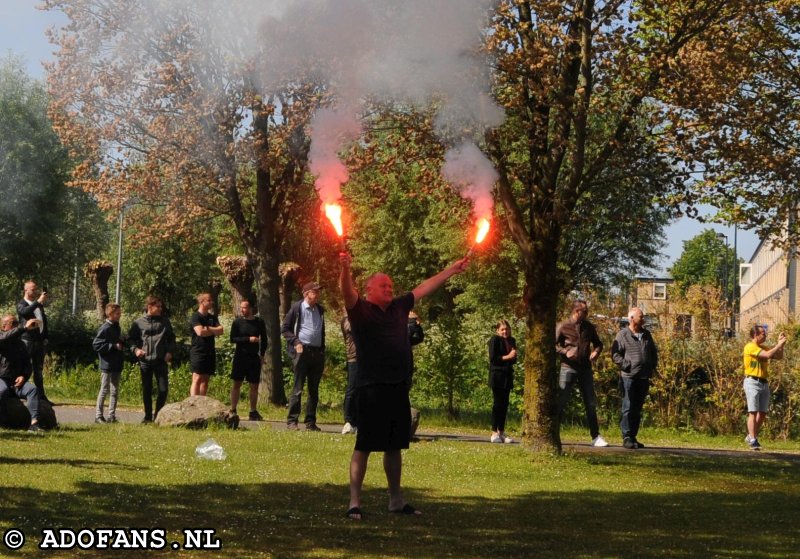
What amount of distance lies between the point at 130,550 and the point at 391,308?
3022mm

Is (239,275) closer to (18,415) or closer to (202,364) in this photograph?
(202,364)

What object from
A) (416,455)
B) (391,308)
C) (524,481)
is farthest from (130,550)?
(416,455)

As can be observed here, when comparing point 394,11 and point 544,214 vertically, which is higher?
point 394,11

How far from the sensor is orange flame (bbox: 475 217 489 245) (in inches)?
404

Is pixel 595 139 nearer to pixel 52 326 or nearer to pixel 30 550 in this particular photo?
pixel 30 550

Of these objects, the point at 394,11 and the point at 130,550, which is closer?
Answer: the point at 130,550

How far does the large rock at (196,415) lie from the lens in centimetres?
1642

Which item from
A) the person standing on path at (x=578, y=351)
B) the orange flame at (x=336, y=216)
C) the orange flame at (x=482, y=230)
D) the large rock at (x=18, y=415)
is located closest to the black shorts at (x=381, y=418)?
the orange flame at (x=336, y=216)

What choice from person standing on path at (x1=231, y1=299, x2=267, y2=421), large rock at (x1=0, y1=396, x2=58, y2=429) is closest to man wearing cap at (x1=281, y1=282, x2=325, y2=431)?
person standing on path at (x1=231, y1=299, x2=267, y2=421)

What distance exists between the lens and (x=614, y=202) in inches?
621

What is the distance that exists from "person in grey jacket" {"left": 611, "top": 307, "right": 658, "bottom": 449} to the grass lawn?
117 centimetres

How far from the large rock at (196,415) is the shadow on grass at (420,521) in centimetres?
561

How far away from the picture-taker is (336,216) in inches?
362

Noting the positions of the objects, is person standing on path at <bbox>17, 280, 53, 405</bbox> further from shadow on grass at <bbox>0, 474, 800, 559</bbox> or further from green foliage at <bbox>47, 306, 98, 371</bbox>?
green foliage at <bbox>47, 306, 98, 371</bbox>
